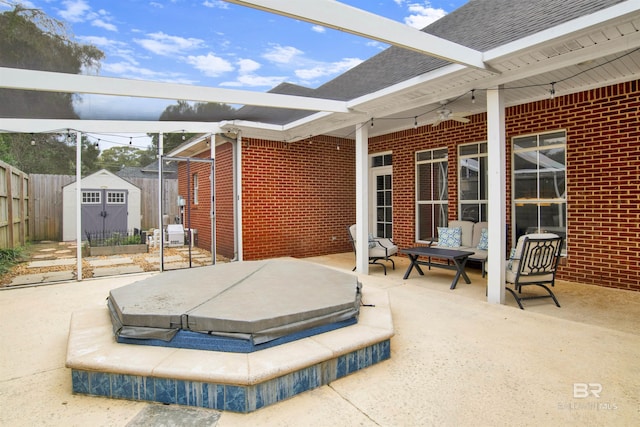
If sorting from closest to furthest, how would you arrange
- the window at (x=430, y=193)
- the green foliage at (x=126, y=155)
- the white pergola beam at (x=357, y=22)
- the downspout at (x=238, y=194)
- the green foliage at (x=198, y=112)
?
the white pergola beam at (x=357, y=22) → the green foliage at (x=198, y=112) → the window at (x=430, y=193) → the downspout at (x=238, y=194) → the green foliage at (x=126, y=155)

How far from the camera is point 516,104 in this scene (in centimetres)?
551

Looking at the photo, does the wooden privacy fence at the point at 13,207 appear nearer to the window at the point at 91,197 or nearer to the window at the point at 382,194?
the window at the point at 91,197

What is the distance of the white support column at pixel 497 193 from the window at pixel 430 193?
2.83 meters

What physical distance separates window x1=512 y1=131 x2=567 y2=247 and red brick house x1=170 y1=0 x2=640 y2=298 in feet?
0.05

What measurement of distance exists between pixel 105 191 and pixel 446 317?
11051 millimetres

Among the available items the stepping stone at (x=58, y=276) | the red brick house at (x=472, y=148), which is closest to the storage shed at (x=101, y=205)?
the red brick house at (x=472, y=148)

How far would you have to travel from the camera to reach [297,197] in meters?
7.90

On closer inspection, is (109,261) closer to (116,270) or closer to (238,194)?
(116,270)

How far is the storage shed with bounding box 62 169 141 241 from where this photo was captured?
411 inches

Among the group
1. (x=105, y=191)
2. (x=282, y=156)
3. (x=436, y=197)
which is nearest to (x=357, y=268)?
(x=436, y=197)

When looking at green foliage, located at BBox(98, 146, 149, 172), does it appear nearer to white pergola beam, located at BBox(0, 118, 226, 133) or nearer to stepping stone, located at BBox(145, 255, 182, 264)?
stepping stone, located at BBox(145, 255, 182, 264)

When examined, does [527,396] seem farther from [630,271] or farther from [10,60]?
[10,60]

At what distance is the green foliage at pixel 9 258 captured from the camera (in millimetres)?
6512

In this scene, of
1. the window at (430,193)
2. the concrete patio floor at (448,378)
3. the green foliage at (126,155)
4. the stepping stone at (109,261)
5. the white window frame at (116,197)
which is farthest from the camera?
the green foliage at (126,155)
